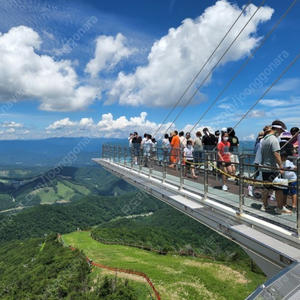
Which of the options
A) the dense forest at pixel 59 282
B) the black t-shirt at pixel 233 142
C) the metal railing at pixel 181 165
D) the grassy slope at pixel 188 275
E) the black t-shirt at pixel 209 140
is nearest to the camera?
the metal railing at pixel 181 165

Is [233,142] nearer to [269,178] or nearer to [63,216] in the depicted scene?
[269,178]

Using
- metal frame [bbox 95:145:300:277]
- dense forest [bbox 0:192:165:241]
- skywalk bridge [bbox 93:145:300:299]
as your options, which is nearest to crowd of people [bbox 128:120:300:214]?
skywalk bridge [bbox 93:145:300:299]

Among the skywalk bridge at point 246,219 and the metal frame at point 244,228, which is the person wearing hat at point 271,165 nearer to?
the skywalk bridge at point 246,219

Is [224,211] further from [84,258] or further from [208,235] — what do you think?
[208,235]

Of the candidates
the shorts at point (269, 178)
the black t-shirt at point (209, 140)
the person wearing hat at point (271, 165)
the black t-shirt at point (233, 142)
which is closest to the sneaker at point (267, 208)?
the person wearing hat at point (271, 165)

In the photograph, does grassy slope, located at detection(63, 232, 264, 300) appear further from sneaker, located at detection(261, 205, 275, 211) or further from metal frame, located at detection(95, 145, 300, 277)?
sneaker, located at detection(261, 205, 275, 211)

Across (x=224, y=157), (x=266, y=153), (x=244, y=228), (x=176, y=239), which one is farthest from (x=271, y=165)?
(x=176, y=239)

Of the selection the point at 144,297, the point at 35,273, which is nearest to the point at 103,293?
the point at 144,297
